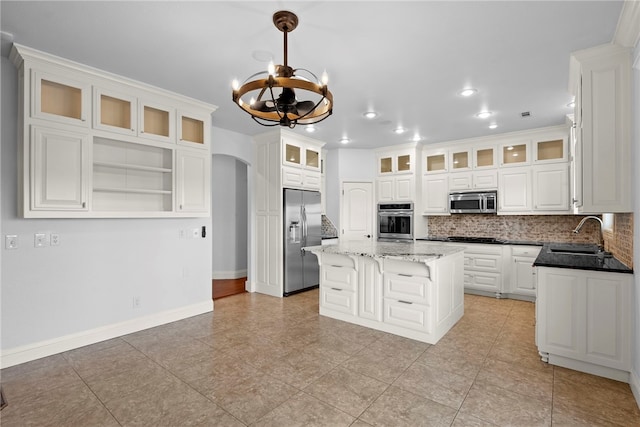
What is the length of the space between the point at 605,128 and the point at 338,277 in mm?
2838

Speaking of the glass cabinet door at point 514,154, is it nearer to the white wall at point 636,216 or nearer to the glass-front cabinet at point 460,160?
the glass-front cabinet at point 460,160

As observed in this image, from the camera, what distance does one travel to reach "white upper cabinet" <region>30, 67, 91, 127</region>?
2.76 meters

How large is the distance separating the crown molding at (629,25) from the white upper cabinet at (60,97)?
4297 millimetres

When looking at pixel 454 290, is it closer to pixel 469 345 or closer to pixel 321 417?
pixel 469 345

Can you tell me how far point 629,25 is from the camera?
7.29 ft

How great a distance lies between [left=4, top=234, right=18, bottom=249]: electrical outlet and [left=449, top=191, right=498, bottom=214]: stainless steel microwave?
579 centimetres

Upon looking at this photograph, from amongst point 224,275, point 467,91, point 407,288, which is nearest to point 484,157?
point 467,91

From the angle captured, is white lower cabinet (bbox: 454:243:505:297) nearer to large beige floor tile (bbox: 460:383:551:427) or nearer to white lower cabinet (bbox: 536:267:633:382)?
white lower cabinet (bbox: 536:267:633:382)

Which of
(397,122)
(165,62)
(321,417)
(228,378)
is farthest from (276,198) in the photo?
(321,417)

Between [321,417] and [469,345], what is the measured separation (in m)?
1.84

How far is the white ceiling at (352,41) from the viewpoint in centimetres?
216

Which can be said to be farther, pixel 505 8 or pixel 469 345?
pixel 469 345

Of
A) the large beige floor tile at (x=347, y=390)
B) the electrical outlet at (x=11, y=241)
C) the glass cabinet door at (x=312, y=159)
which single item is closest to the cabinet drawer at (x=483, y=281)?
the glass cabinet door at (x=312, y=159)

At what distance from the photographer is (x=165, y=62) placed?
115 inches
